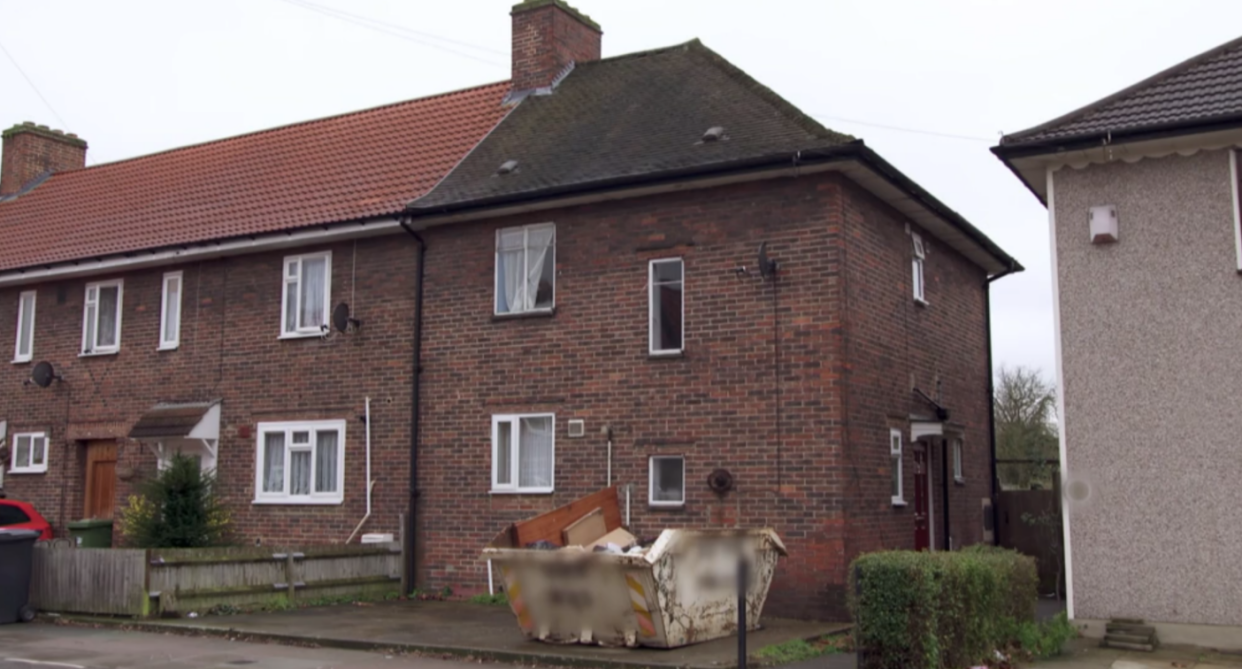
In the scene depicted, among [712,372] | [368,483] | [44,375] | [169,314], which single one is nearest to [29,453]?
[44,375]

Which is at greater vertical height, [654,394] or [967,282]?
[967,282]

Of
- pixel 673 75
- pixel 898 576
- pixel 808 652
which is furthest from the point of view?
pixel 673 75

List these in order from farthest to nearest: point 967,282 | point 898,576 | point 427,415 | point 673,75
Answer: point 967,282
point 673,75
point 427,415
point 898,576

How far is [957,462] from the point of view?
1973 cm

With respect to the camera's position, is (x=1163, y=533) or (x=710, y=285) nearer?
(x=1163, y=533)

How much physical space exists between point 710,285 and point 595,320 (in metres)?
1.78

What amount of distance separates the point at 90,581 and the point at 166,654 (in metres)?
3.40

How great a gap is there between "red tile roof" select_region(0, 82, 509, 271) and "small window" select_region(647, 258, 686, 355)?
462cm

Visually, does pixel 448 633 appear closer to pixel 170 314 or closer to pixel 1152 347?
pixel 1152 347

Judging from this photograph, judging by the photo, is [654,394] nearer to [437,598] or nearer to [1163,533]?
[437,598]

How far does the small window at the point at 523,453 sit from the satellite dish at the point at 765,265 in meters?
3.67

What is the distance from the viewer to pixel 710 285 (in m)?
15.7

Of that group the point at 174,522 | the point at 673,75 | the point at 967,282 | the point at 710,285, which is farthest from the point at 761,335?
the point at 174,522

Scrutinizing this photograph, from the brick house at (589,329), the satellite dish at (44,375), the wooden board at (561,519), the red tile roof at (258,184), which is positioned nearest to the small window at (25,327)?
the brick house at (589,329)
